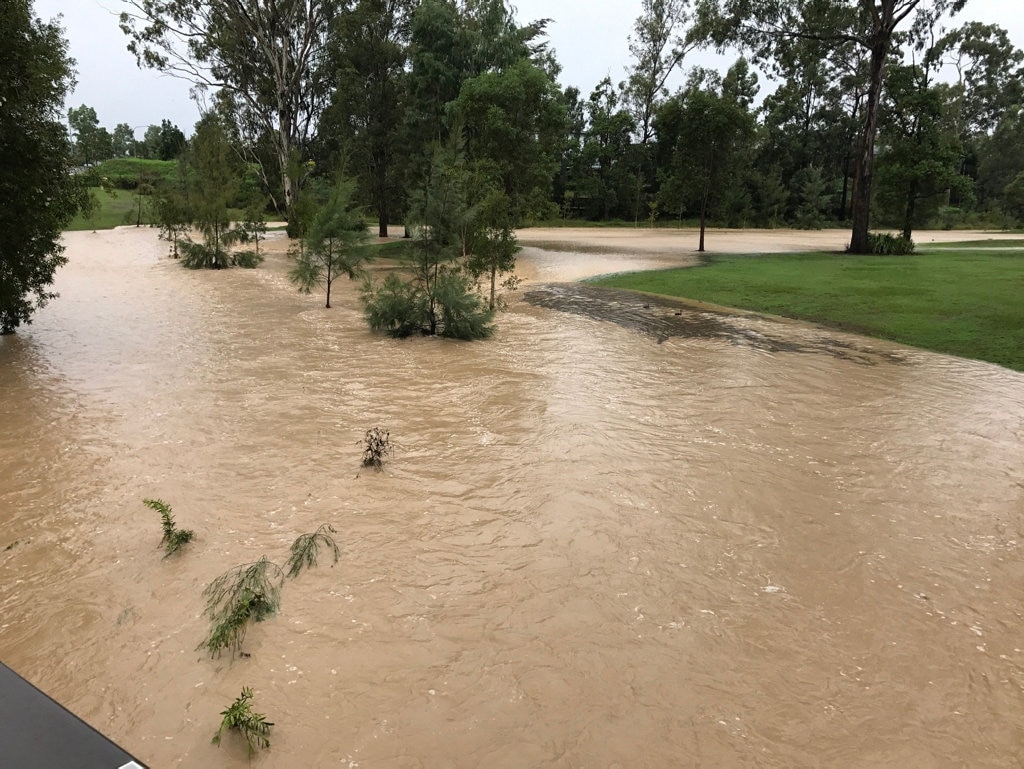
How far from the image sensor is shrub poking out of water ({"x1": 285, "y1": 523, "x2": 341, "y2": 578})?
436 cm

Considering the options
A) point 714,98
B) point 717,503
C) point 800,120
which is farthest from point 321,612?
point 800,120

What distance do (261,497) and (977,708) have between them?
5.01m

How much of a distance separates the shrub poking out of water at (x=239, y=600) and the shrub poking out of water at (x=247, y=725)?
0.59m

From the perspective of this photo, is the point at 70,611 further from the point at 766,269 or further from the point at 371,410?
the point at 766,269

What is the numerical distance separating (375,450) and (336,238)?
9.00 metres

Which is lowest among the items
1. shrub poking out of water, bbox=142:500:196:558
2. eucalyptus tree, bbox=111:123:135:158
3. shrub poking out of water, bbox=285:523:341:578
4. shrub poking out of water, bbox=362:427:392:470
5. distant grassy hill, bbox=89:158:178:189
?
shrub poking out of water, bbox=285:523:341:578

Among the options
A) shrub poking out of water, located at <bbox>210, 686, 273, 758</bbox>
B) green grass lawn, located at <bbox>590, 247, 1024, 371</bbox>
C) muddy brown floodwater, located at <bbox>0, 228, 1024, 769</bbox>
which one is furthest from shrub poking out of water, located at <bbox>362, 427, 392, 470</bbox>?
green grass lawn, located at <bbox>590, 247, 1024, 371</bbox>

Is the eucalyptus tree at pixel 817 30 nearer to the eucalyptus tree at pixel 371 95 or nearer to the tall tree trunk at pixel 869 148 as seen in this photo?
the tall tree trunk at pixel 869 148

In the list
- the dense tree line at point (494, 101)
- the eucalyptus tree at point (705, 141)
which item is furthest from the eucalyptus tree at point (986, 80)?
the eucalyptus tree at point (705, 141)

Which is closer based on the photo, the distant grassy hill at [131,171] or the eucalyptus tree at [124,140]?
the distant grassy hill at [131,171]

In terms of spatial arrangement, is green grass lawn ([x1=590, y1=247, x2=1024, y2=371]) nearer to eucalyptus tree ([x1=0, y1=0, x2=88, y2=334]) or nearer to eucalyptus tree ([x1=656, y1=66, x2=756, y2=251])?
eucalyptus tree ([x1=656, y1=66, x2=756, y2=251])

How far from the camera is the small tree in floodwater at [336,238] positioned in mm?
13383

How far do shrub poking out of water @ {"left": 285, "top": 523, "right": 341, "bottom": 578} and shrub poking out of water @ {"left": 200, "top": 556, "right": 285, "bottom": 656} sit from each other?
0.33 feet

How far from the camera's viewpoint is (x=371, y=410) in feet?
25.8
